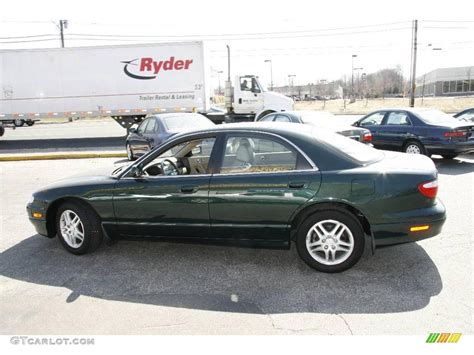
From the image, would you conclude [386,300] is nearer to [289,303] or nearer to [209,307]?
[289,303]

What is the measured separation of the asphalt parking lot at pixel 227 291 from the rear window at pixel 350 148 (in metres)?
1.07

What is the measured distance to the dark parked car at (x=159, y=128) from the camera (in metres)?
9.05

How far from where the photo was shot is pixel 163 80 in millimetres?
18141

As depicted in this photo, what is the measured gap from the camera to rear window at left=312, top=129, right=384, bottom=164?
3873 mm

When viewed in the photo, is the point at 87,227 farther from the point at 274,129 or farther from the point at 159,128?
the point at 159,128

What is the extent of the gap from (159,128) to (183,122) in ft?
2.14

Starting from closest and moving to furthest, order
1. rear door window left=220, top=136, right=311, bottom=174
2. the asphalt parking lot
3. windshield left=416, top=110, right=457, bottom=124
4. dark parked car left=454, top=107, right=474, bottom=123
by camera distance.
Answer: the asphalt parking lot → rear door window left=220, top=136, right=311, bottom=174 → windshield left=416, top=110, right=457, bottom=124 → dark parked car left=454, top=107, right=474, bottom=123

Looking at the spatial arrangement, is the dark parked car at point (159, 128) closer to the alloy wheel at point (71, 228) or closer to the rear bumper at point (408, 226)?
the alloy wheel at point (71, 228)

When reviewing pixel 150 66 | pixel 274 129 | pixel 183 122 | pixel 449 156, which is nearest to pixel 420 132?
pixel 449 156

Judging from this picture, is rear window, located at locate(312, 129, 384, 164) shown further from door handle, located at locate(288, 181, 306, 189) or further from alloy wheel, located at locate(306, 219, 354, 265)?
alloy wheel, located at locate(306, 219, 354, 265)

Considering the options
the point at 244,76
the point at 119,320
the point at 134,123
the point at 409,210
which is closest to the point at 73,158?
the point at 134,123

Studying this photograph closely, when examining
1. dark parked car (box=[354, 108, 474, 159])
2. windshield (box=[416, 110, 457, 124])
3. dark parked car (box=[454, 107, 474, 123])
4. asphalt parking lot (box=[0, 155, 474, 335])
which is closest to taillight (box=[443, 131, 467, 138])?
dark parked car (box=[354, 108, 474, 159])

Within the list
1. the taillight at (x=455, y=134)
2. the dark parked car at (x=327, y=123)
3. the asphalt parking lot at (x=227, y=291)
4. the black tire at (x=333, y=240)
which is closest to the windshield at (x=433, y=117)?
the taillight at (x=455, y=134)

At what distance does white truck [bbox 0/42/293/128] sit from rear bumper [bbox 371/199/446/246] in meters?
14.7
